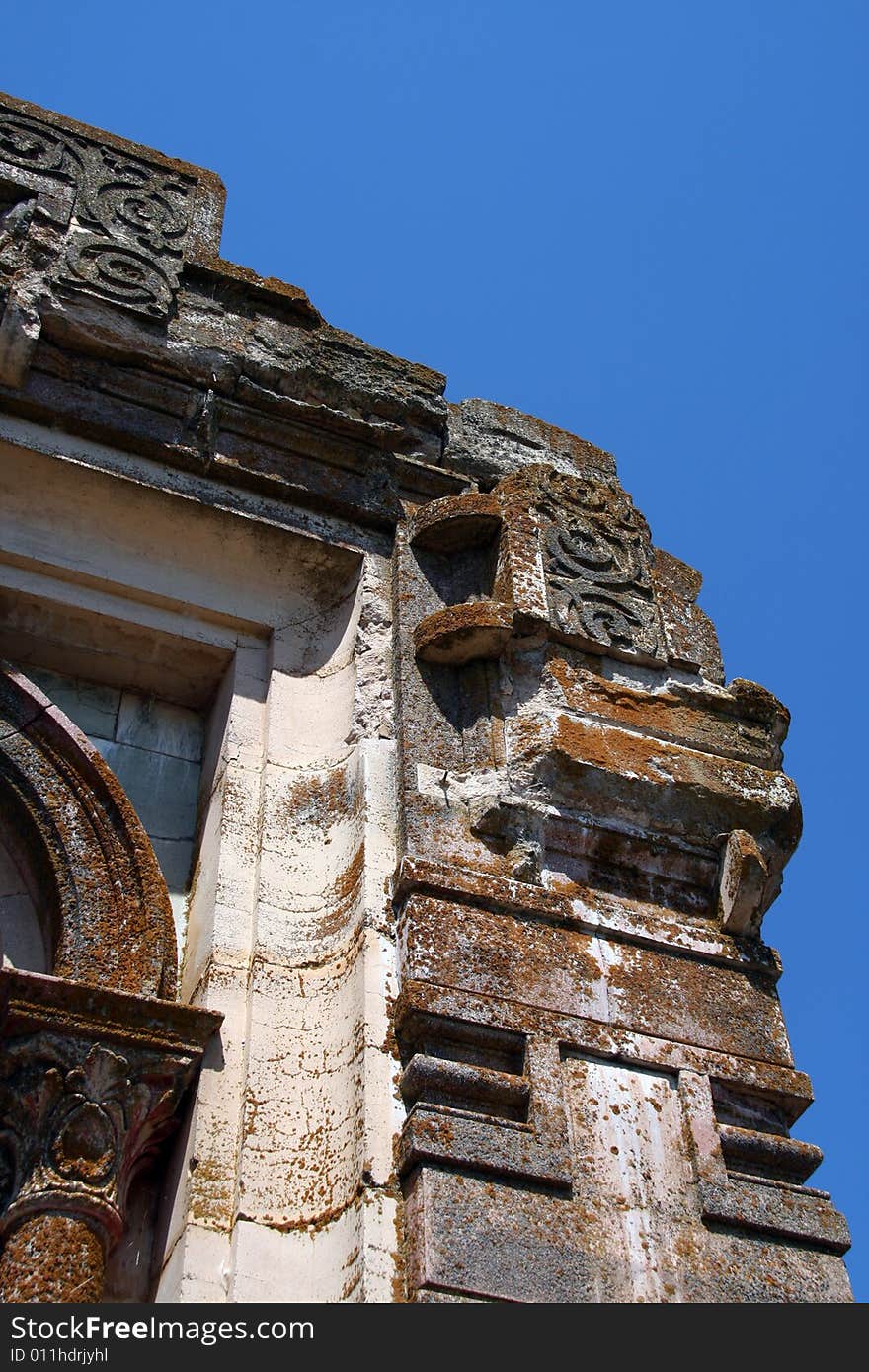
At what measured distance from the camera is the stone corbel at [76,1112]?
309cm

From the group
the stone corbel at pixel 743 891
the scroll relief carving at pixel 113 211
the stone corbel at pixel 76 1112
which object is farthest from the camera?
the scroll relief carving at pixel 113 211

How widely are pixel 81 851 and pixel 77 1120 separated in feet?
2.52

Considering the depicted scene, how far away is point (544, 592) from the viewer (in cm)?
449

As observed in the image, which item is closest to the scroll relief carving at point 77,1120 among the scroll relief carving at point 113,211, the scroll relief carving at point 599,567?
the scroll relief carving at point 599,567

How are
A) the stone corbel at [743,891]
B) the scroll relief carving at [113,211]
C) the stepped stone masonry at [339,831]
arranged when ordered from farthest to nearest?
the scroll relief carving at [113,211] → the stone corbel at [743,891] → the stepped stone masonry at [339,831]

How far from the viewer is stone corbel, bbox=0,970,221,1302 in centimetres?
309

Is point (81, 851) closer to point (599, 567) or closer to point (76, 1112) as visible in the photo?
point (76, 1112)

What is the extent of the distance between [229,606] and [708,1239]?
2338 mm

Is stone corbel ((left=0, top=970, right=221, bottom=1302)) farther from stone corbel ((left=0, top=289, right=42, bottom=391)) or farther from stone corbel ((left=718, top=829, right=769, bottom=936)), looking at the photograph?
stone corbel ((left=0, top=289, right=42, bottom=391))

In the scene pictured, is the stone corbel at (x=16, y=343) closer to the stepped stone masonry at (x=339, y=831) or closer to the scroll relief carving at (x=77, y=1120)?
the stepped stone masonry at (x=339, y=831)

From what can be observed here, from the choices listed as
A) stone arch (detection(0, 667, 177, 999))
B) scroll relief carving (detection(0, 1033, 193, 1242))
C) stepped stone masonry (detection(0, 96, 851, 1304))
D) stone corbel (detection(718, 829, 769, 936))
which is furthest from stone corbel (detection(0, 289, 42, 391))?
stone corbel (detection(718, 829, 769, 936))

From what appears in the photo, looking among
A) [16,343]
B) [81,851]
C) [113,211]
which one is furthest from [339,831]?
[113,211]

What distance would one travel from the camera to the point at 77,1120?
3277 millimetres
